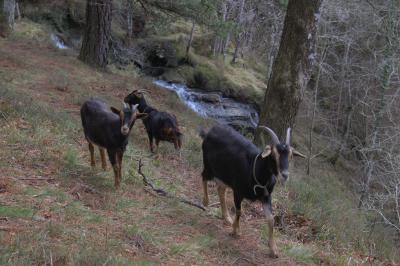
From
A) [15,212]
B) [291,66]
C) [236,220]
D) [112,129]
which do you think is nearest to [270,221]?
[236,220]

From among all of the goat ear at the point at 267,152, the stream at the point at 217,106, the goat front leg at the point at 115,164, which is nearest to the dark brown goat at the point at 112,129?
the goat front leg at the point at 115,164

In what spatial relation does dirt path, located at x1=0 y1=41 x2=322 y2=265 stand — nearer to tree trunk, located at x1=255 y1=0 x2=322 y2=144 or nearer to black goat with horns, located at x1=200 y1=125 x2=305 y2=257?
black goat with horns, located at x1=200 y1=125 x2=305 y2=257

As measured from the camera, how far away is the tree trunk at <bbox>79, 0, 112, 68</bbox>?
1698 centimetres

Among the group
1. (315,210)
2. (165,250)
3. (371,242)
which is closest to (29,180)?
(165,250)

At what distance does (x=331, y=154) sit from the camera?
1043 inches

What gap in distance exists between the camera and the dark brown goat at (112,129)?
7.26 meters

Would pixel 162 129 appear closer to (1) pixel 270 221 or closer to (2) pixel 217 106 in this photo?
(1) pixel 270 221

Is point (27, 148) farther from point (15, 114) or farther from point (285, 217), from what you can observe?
point (285, 217)

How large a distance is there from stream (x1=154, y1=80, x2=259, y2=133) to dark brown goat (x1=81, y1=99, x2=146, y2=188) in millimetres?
13902

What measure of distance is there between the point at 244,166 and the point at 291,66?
4.00 m

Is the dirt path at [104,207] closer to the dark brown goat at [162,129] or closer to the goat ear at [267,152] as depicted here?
the dark brown goat at [162,129]

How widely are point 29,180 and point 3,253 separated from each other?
8.53 feet

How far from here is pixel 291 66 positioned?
1000cm

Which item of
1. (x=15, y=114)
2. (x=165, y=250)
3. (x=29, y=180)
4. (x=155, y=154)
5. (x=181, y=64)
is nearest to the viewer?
(x=165, y=250)
